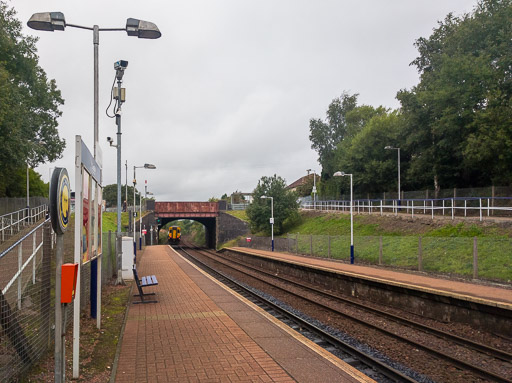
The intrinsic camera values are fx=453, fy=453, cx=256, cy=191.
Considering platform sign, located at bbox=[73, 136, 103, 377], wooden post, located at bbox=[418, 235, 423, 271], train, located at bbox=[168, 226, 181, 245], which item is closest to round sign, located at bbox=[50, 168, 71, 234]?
platform sign, located at bbox=[73, 136, 103, 377]

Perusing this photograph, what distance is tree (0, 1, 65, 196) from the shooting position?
27281mm

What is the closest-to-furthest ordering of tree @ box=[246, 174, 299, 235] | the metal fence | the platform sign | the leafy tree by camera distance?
the platform sign < the metal fence < the leafy tree < tree @ box=[246, 174, 299, 235]

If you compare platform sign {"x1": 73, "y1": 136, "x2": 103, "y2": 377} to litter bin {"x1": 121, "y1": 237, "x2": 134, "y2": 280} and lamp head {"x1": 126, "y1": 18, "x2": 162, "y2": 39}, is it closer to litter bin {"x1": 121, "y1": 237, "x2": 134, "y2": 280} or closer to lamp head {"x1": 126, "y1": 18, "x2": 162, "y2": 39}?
lamp head {"x1": 126, "y1": 18, "x2": 162, "y2": 39}

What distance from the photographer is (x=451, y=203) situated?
102 feet

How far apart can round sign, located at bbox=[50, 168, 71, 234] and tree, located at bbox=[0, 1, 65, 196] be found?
71.2ft

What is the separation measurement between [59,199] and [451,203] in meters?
30.7

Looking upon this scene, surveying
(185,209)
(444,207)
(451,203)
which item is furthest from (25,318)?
(185,209)

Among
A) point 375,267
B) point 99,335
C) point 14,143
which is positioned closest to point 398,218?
point 375,267

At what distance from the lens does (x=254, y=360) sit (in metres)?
6.79

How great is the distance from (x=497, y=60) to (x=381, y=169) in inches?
621

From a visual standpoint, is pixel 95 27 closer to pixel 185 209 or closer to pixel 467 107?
pixel 467 107

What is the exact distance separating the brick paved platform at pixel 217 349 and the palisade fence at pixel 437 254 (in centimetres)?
902

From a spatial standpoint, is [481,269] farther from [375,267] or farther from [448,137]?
[448,137]

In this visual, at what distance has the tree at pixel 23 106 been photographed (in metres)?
27.3
